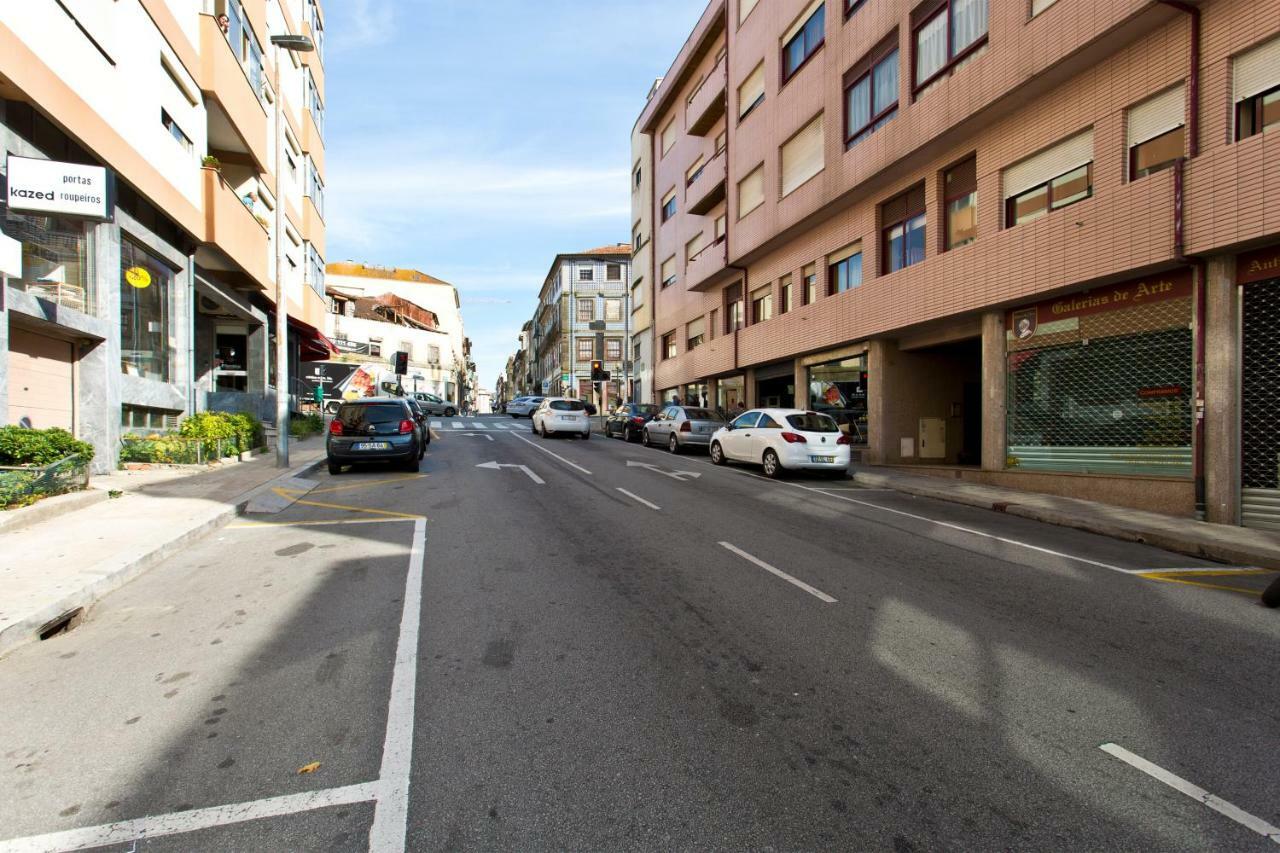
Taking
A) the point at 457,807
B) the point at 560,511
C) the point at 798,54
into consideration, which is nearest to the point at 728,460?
the point at 560,511

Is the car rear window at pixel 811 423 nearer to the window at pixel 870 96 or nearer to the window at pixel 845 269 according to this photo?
the window at pixel 845 269

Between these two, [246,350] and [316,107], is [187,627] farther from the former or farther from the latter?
[316,107]

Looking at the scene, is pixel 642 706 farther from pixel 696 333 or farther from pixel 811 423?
pixel 696 333

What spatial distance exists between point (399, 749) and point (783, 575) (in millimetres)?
3757

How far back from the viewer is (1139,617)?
15.7 feet

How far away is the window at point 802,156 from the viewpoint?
18062 millimetres

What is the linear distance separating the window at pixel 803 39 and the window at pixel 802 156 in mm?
2049

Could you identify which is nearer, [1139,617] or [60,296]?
[1139,617]

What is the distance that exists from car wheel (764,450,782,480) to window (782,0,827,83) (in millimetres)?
12400

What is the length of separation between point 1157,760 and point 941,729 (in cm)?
88

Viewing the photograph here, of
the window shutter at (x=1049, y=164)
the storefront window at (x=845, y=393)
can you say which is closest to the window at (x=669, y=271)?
the storefront window at (x=845, y=393)

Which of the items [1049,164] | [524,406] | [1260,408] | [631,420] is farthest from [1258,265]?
[524,406]

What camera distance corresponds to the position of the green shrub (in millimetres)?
7457

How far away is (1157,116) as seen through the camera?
9664 millimetres
